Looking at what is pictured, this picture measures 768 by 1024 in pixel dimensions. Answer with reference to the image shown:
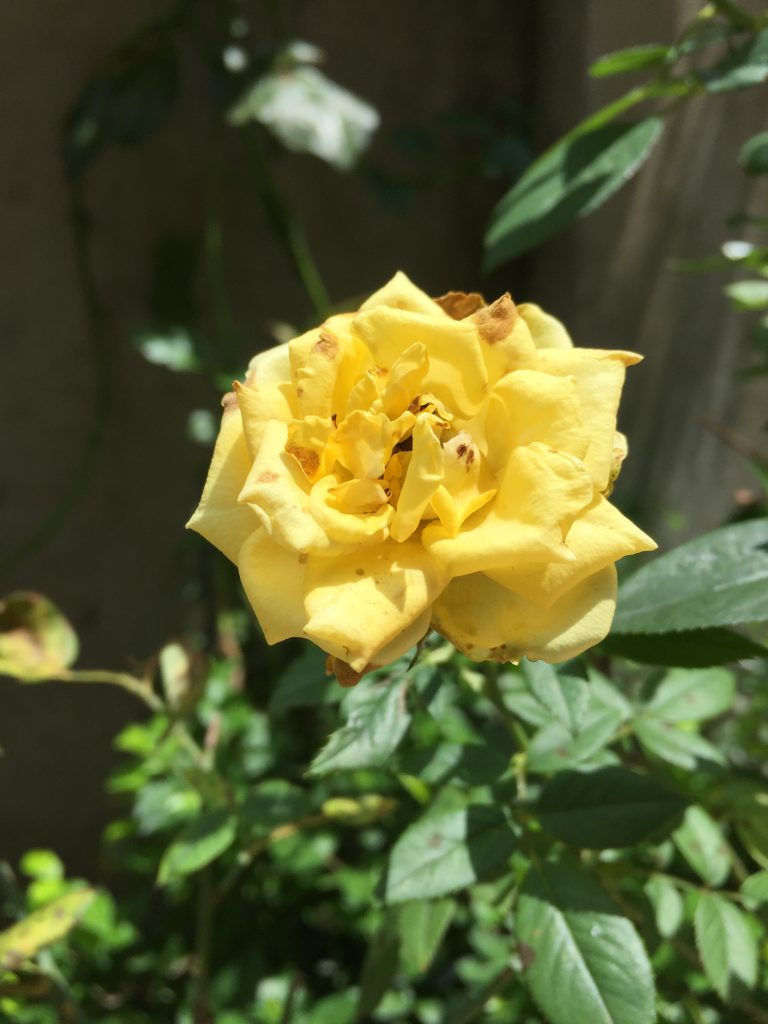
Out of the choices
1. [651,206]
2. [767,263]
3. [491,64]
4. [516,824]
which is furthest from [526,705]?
[491,64]

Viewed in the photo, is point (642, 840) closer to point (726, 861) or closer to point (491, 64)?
point (726, 861)

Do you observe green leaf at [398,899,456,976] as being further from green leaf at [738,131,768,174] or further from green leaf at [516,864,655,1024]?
green leaf at [738,131,768,174]

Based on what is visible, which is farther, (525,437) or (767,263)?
(767,263)

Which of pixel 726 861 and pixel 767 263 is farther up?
pixel 767 263

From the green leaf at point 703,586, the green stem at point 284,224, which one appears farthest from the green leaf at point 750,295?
the green stem at point 284,224

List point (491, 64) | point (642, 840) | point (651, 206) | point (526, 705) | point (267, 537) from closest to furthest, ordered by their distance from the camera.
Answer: point (267, 537), point (642, 840), point (526, 705), point (651, 206), point (491, 64)

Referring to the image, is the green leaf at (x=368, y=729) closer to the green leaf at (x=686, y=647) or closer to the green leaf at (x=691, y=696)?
the green leaf at (x=686, y=647)

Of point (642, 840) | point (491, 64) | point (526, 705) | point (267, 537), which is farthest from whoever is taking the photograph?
point (491, 64)
